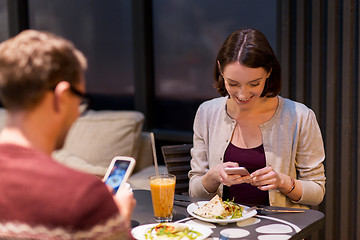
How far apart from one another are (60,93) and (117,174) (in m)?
0.67

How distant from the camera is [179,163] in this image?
2.46 m

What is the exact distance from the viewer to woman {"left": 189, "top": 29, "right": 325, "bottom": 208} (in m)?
2.03

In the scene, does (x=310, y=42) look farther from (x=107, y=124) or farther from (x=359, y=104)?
(x=107, y=124)

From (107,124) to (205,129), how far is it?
143 cm

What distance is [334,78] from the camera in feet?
9.52

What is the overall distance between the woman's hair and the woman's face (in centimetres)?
2

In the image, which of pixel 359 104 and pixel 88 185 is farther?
pixel 359 104

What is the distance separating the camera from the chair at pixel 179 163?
244 centimetres

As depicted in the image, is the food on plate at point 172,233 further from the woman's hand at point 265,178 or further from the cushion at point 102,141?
the cushion at point 102,141

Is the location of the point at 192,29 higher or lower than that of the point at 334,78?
higher

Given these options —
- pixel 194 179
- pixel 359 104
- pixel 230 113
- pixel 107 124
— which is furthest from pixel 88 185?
pixel 107 124

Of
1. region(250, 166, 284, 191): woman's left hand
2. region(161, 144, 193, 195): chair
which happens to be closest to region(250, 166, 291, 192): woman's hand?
region(250, 166, 284, 191): woman's left hand

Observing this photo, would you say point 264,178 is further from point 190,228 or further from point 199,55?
point 199,55

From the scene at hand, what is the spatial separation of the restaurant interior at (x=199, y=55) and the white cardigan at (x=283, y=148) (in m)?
0.80
